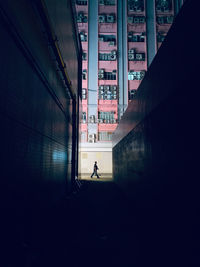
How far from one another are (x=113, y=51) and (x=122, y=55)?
4.75 ft

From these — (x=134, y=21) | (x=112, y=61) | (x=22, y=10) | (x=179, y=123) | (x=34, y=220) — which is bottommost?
(x=34, y=220)

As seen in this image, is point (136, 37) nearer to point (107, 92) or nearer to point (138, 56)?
point (138, 56)

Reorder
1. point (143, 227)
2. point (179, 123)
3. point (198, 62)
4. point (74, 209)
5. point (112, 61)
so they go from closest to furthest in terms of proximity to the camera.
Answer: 1. point (198, 62)
2. point (179, 123)
3. point (143, 227)
4. point (74, 209)
5. point (112, 61)

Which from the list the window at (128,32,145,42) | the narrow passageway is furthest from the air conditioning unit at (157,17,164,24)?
the narrow passageway

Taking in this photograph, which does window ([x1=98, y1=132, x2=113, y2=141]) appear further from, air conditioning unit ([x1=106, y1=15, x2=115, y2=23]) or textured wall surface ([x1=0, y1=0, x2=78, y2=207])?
textured wall surface ([x1=0, y1=0, x2=78, y2=207])

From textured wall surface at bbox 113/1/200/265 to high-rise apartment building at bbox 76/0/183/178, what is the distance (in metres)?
20.1

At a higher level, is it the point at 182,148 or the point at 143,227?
the point at 182,148

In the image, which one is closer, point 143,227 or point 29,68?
point 29,68

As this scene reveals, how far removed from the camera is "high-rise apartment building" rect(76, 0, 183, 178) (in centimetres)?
2589

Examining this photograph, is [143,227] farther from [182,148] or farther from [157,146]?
[182,148]

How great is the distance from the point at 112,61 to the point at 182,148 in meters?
26.0

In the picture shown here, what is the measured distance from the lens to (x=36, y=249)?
3.55 m

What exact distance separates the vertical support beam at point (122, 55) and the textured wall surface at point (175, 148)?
21.5 meters

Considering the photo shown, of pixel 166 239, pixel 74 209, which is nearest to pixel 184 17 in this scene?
pixel 166 239
